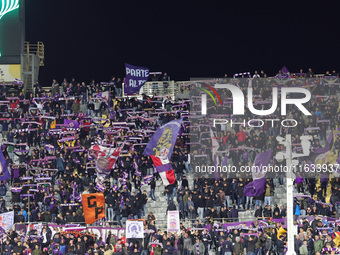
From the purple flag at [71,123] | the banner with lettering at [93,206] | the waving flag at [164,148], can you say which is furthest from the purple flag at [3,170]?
the waving flag at [164,148]

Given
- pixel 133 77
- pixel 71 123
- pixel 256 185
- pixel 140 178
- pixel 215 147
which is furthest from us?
pixel 133 77

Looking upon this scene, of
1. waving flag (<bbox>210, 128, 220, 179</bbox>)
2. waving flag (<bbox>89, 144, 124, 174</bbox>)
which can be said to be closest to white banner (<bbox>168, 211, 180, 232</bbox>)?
waving flag (<bbox>210, 128, 220, 179</bbox>)

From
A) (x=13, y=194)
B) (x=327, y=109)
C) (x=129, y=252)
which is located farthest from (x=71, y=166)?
(x=327, y=109)

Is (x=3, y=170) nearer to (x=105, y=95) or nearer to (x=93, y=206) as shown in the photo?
(x=93, y=206)

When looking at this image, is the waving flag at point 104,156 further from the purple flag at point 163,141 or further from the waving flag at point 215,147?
the waving flag at point 215,147

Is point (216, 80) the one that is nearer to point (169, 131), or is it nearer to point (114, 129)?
point (114, 129)

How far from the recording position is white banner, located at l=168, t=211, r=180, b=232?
33.7m

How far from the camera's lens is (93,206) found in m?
35.6

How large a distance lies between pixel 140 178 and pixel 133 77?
826 centimetres

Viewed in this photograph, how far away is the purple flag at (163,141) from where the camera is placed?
36.4m

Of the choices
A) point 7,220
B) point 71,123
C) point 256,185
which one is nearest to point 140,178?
point 71,123

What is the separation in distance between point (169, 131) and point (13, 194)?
26.7 ft

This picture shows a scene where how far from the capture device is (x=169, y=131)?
36.5 metres

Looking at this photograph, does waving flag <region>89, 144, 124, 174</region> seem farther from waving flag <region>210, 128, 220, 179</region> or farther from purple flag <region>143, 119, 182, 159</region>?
waving flag <region>210, 128, 220, 179</region>
